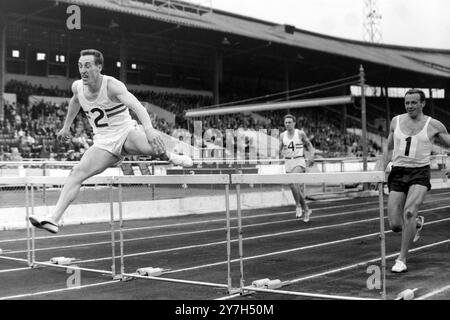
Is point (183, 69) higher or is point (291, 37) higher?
point (291, 37)

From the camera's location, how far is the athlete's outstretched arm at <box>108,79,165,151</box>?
560 cm

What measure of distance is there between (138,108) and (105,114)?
63 centimetres

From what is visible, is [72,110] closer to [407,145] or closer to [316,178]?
[316,178]

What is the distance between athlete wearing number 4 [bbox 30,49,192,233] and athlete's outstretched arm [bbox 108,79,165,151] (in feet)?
0.03

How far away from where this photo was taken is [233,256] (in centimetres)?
889

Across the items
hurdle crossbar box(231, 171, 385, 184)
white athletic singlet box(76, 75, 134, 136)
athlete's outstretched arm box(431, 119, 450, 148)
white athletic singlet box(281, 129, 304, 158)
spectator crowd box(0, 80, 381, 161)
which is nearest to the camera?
hurdle crossbar box(231, 171, 385, 184)

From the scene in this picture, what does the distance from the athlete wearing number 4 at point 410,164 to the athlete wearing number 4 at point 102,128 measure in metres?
2.44

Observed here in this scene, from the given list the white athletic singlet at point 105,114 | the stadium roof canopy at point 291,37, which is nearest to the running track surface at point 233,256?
the white athletic singlet at point 105,114

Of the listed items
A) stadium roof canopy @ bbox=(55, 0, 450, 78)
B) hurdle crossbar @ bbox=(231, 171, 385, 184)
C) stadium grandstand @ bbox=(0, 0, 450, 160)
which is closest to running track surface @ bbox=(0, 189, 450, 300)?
hurdle crossbar @ bbox=(231, 171, 385, 184)

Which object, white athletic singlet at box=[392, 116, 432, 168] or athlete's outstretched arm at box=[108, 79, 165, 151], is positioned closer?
athlete's outstretched arm at box=[108, 79, 165, 151]

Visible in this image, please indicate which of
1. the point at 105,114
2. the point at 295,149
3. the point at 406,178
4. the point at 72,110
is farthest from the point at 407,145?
the point at 295,149

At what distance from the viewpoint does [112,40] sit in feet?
122

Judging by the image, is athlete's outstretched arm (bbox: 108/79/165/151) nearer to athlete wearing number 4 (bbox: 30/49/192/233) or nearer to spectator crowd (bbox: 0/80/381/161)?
athlete wearing number 4 (bbox: 30/49/192/233)
